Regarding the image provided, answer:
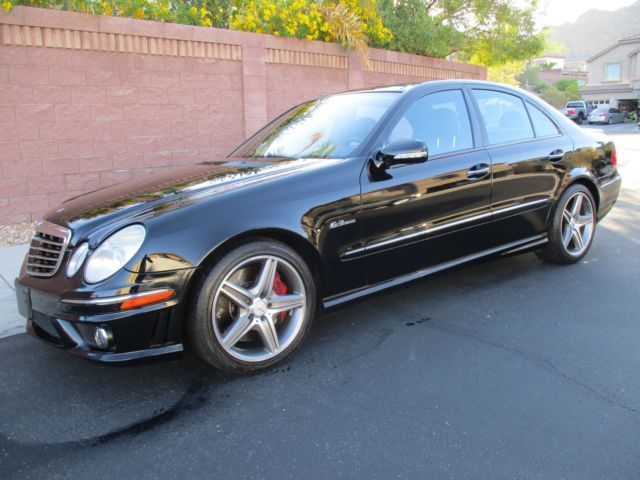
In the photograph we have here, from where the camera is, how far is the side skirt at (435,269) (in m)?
3.48

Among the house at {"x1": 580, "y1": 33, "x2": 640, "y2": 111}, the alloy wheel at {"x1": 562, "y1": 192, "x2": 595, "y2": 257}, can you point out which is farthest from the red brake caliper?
the house at {"x1": 580, "y1": 33, "x2": 640, "y2": 111}

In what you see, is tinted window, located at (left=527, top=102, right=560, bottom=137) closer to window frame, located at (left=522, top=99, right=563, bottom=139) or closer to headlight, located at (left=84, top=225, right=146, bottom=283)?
window frame, located at (left=522, top=99, right=563, bottom=139)

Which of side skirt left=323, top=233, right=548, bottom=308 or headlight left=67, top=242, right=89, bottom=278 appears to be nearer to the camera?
headlight left=67, top=242, right=89, bottom=278

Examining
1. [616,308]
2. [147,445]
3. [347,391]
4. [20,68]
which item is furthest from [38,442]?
[20,68]

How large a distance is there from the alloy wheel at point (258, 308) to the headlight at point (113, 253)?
481 mm

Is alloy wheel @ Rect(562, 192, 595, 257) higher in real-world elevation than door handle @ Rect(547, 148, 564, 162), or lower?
lower

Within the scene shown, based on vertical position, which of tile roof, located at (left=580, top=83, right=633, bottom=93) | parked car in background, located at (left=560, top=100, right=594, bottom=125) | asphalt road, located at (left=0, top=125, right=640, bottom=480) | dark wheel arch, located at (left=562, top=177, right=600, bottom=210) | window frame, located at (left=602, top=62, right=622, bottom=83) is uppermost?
window frame, located at (left=602, top=62, right=622, bottom=83)

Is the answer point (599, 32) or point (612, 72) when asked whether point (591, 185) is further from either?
point (599, 32)

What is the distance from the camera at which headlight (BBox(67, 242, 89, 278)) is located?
2.80 m

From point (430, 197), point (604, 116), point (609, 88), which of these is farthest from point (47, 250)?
point (609, 88)

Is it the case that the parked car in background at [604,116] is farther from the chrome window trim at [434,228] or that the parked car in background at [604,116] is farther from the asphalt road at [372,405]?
the asphalt road at [372,405]

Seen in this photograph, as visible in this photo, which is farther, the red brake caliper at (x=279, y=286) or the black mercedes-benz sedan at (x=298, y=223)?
the red brake caliper at (x=279, y=286)

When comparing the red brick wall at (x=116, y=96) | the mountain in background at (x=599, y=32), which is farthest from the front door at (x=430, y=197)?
the mountain in background at (x=599, y=32)

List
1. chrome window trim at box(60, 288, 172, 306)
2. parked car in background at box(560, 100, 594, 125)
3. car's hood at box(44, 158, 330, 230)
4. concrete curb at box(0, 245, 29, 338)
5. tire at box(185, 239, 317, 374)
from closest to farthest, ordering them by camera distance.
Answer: chrome window trim at box(60, 288, 172, 306)
tire at box(185, 239, 317, 374)
car's hood at box(44, 158, 330, 230)
concrete curb at box(0, 245, 29, 338)
parked car in background at box(560, 100, 594, 125)
